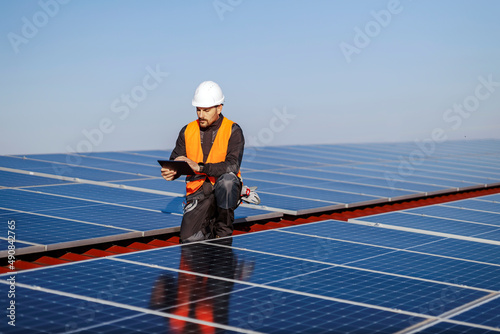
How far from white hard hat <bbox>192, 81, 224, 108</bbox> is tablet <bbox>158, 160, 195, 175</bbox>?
3.35ft

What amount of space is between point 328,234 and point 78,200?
181 inches

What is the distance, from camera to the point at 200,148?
35.3 ft

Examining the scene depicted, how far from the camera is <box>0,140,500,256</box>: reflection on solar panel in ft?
35.1

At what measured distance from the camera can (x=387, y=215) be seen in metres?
12.4

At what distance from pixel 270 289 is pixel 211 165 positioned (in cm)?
355

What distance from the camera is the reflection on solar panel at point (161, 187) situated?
422 inches

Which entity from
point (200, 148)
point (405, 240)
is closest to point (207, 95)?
point (200, 148)

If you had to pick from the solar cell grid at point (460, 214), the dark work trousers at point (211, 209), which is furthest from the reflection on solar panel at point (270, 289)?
the solar cell grid at point (460, 214)

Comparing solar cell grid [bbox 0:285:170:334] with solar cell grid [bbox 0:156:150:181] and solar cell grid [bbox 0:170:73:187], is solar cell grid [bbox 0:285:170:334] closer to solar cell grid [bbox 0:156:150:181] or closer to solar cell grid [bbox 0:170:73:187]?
solar cell grid [bbox 0:170:73:187]

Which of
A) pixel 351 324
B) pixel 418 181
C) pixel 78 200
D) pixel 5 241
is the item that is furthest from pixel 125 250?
pixel 418 181

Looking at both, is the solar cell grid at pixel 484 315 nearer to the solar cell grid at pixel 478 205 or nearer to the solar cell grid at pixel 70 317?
the solar cell grid at pixel 70 317

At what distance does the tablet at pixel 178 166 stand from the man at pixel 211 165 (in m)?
0.27

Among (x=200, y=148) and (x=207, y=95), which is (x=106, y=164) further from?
(x=207, y=95)

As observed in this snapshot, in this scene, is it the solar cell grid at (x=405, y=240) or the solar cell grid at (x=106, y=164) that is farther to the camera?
the solar cell grid at (x=106, y=164)
